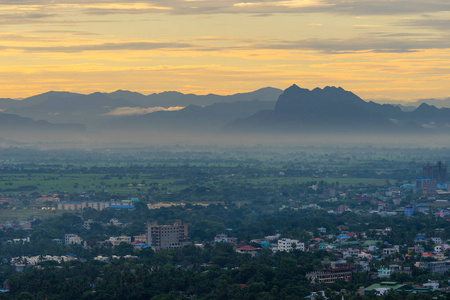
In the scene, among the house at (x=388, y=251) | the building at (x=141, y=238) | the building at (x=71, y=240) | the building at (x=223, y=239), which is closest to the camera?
the house at (x=388, y=251)

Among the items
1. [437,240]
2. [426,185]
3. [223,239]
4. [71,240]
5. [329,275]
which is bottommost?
[426,185]

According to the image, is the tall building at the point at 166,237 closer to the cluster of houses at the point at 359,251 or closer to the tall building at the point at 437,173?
the cluster of houses at the point at 359,251

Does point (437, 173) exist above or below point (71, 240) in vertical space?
above

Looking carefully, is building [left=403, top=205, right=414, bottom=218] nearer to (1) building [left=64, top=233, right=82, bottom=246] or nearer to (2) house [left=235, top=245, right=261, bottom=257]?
(2) house [left=235, top=245, right=261, bottom=257]

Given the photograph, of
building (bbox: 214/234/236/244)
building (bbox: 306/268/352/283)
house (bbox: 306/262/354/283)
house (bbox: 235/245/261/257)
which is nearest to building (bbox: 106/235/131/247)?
building (bbox: 214/234/236/244)

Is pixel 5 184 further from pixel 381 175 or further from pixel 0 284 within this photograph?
pixel 0 284

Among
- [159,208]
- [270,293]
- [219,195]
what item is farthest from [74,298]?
[219,195]

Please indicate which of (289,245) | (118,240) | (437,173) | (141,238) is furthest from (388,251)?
(437,173)

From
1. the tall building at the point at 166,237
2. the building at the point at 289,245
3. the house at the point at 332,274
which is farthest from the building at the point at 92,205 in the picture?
the house at the point at 332,274

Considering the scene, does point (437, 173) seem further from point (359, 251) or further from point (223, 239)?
point (359, 251)
